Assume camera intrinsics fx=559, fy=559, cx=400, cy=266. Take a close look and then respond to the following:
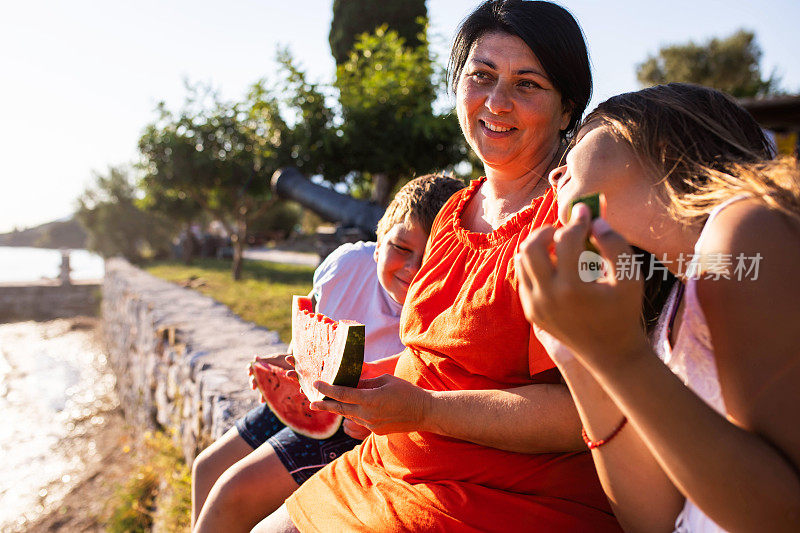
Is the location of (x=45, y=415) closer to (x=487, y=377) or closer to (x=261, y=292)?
(x=261, y=292)

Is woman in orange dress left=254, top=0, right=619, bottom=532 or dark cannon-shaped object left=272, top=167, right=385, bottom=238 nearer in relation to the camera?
woman in orange dress left=254, top=0, right=619, bottom=532

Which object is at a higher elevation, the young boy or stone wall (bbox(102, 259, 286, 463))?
the young boy

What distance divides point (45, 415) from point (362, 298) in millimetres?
8566

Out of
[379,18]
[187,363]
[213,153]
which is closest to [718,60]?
[379,18]

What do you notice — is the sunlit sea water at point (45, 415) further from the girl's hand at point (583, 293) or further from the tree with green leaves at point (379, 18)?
the tree with green leaves at point (379, 18)

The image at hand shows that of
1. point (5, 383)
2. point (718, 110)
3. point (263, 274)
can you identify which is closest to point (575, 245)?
point (718, 110)

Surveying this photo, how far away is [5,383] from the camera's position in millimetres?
10945

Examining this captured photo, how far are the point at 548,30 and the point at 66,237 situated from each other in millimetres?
62939

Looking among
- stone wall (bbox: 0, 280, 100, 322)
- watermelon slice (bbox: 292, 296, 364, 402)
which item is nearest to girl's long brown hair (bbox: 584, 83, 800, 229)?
watermelon slice (bbox: 292, 296, 364, 402)

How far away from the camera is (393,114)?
1064 centimetres

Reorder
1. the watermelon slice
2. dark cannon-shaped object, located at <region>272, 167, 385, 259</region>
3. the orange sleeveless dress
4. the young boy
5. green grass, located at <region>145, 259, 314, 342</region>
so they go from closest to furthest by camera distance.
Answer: the orange sleeveless dress < the watermelon slice < the young boy < green grass, located at <region>145, 259, 314, 342</region> < dark cannon-shaped object, located at <region>272, 167, 385, 259</region>

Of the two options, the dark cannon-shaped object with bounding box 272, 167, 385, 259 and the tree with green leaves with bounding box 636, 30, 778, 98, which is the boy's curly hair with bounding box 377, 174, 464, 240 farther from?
the tree with green leaves with bounding box 636, 30, 778, 98

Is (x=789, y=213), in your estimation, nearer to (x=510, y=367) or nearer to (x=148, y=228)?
(x=510, y=367)

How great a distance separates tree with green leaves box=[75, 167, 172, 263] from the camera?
28562 millimetres
